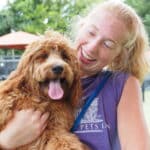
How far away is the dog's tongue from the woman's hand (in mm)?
100

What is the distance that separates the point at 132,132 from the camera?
163cm

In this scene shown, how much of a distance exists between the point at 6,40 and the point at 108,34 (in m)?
Answer: 5.75

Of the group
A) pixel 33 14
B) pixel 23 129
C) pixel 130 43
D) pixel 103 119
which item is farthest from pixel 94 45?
pixel 33 14

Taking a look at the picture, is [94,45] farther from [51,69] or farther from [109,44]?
[51,69]

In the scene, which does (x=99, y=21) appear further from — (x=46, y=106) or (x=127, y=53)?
(x=46, y=106)

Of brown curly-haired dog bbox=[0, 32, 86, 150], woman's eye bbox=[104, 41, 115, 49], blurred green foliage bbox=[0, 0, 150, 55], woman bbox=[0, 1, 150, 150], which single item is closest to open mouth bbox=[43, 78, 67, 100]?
brown curly-haired dog bbox=[0, 32, 86, 150]

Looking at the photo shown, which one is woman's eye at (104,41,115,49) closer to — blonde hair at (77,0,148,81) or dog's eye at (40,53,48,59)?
blonde hair at (77,0,148,81)

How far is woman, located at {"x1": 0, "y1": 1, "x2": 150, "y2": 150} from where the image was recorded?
162 centimetres

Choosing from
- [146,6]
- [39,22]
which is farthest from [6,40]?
[39,22]

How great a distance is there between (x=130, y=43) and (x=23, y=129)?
51 centimetres

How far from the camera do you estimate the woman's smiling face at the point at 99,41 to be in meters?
1.66

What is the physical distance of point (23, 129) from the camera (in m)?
1.63

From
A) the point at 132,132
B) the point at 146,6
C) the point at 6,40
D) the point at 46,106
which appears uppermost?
the point at 146,6

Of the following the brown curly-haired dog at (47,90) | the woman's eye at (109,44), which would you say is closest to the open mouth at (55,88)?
the brown curly-haired dog at (47,90)
